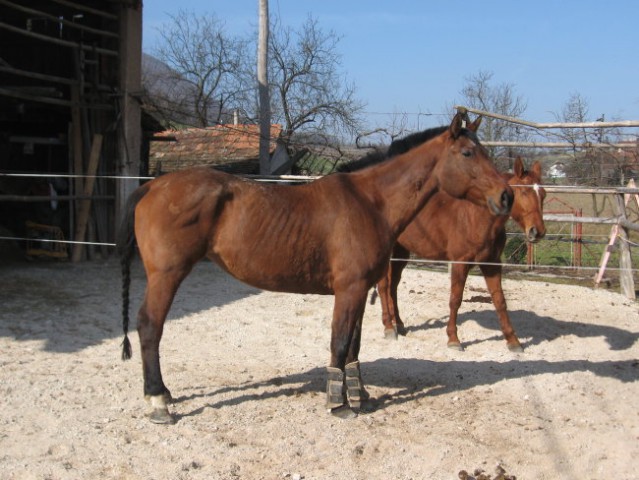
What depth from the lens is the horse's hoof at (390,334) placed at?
7465 millimetres

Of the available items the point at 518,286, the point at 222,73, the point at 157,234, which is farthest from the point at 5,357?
the point at 222,73

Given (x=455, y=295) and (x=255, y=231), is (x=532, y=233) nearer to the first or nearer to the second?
(x=455, y=295)

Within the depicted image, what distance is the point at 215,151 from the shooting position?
1891 centimetres

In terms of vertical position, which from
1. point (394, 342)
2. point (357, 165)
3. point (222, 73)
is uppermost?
point (222, 73)

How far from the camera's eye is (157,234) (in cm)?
467

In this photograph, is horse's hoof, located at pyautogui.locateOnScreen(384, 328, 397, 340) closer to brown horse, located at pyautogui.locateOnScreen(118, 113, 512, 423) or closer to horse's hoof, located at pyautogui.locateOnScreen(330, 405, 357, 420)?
brown horse, located at pyautogui.locateOnScreen(118, 113, 512, 423)

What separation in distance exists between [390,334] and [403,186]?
111 inches

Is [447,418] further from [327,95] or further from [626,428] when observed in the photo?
[327,95]

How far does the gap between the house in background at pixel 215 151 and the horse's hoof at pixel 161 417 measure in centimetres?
1266

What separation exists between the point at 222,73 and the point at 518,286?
1925 centimetres

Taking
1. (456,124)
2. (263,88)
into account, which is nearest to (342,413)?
(456,124)

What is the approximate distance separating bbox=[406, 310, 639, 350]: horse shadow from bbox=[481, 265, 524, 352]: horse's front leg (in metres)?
0.27

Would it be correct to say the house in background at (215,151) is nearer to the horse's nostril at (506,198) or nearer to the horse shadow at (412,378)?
the horse shadow at (412,378)

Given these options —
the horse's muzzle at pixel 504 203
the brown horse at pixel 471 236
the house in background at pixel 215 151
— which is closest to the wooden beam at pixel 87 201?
the house in background at pixel 215 151
